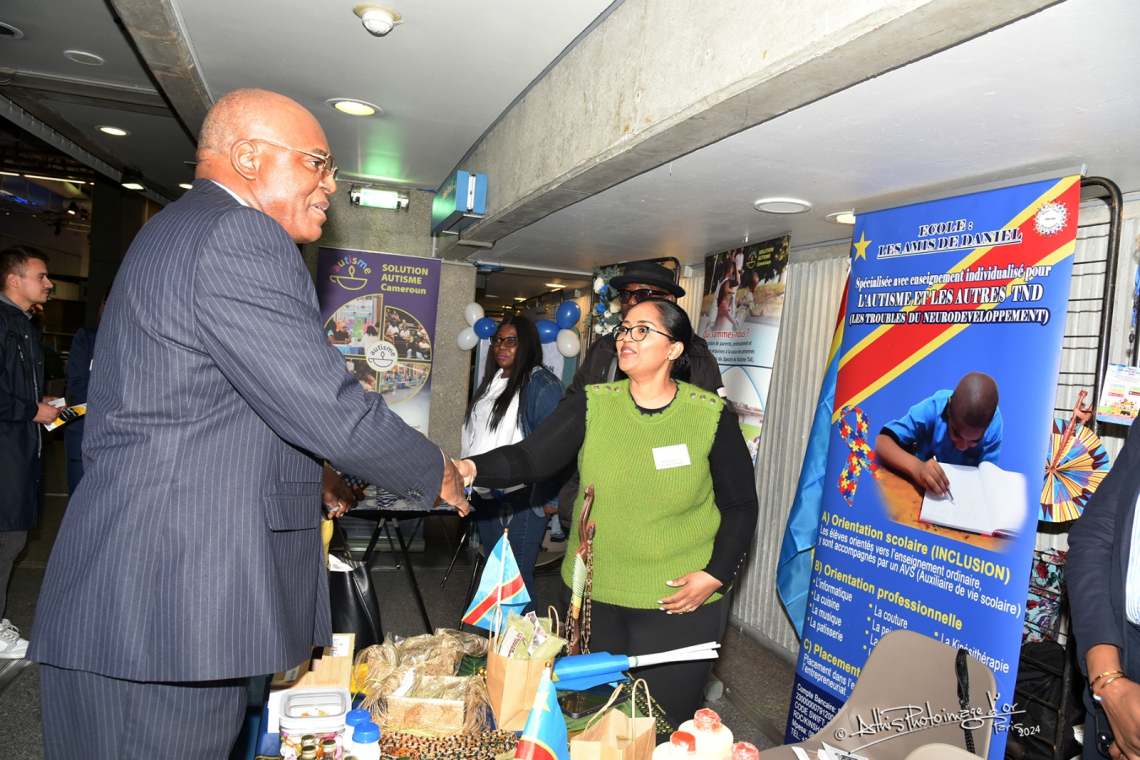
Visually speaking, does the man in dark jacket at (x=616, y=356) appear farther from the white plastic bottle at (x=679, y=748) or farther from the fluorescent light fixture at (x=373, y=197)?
the fluorescent light fixture at (x=373, y=197)

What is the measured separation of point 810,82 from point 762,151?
809mm

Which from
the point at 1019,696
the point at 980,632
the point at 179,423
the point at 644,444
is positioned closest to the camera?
the point at 179,423

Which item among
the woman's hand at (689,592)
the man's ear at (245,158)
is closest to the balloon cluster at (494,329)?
the woman's hand at (689,592)

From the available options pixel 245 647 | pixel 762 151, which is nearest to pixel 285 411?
pixel 245 647

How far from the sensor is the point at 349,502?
7.83 feet

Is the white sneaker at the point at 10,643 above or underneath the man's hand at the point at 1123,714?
underneath

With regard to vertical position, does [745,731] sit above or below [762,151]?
below

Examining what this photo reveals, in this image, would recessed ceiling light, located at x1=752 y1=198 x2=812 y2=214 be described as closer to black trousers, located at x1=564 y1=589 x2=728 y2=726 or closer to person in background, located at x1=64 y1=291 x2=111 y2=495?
black trousers, located at x1=564 y1=589 x2=728 y2=726

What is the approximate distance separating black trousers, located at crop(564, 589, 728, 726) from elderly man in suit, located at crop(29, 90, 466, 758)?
3.57 ft

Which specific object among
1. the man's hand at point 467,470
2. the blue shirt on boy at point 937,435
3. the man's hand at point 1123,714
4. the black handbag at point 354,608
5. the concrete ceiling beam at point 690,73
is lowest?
the black handbag at point 354,608

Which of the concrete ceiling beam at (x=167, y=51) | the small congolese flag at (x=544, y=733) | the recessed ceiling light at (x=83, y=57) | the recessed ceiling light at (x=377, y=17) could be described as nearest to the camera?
the small congolese flag at (x=544, y=733)

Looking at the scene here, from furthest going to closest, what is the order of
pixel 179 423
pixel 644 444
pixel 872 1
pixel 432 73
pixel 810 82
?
pixel 432 73, pixel 644 444, pixel 810 82, pixel 872 1, pixel 179 423

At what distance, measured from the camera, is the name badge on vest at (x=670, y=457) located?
7.29ft

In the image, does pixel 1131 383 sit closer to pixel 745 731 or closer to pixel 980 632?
pixel 980 632
